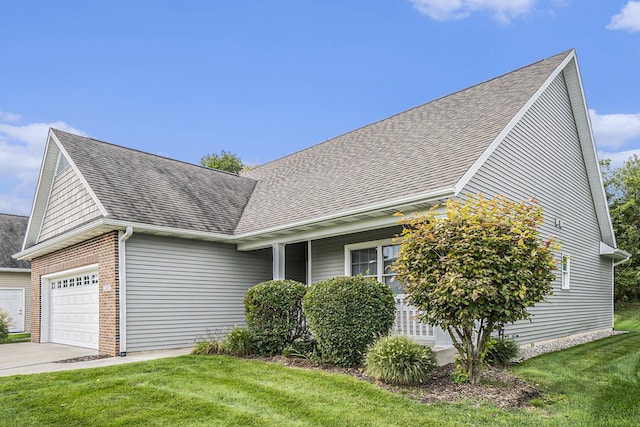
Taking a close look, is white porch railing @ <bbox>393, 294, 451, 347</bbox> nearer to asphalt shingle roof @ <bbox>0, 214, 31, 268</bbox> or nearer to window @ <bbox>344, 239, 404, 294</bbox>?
window @ <bbox>344, 239, 404, 294</bbox>

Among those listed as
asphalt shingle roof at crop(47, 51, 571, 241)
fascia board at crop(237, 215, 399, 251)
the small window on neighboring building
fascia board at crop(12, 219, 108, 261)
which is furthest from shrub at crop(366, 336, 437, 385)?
the small window on neighboring building

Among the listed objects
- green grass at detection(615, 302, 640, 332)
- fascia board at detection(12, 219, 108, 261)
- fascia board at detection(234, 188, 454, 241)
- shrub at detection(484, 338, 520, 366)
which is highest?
fascia board at detection(234, 188, 454, 241)

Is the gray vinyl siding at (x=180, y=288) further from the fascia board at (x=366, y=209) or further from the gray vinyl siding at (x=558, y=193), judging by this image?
the gray vinyl siding at (x=558, y=193)

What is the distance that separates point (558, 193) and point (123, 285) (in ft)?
36.7

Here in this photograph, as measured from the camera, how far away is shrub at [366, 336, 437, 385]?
6340mm

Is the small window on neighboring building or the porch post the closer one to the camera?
the porch post

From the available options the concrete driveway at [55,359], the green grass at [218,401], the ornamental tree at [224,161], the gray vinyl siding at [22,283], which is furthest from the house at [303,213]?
the ornamental tree at [224,161]

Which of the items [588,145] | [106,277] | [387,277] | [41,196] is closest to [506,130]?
[387,277]

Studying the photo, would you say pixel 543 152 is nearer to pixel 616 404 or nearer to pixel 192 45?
pixel 616 404

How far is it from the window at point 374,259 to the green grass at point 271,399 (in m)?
3.56

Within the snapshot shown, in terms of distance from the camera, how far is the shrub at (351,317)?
25.0 feet

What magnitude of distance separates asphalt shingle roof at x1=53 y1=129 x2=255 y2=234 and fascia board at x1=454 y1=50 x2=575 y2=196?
21.6 ft

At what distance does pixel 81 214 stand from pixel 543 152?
11966 mm

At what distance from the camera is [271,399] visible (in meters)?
5.83
